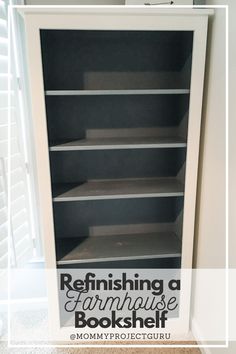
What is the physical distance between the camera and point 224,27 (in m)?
1.23

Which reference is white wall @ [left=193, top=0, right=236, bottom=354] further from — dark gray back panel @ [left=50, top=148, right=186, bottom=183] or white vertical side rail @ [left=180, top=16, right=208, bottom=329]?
dark gray back panel @ [left=50, top=148, right=186, bottom=183]

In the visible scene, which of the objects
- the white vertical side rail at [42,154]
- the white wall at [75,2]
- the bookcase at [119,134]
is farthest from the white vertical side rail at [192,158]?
the white vertical side rail at [42,154]

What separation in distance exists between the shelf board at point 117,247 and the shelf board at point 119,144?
0.61 metres

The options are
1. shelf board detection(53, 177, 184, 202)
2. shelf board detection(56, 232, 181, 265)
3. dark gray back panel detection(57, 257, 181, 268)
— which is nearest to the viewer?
shelf board detection(53, 177, 184, 202)

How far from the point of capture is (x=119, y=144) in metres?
1.47

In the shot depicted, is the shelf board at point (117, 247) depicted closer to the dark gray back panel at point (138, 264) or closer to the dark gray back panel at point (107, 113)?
the dark gray back panel at point (138, 264)

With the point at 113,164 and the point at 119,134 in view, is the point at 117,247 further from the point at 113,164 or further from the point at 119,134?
the point at 119,134

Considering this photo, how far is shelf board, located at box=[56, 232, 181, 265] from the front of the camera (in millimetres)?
1610

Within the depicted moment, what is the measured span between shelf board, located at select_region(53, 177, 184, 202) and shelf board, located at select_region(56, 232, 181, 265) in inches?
13.7

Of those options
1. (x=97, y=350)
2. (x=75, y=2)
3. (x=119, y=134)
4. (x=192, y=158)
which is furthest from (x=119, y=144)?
(x=97, y=350)

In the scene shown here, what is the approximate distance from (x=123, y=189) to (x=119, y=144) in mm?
269

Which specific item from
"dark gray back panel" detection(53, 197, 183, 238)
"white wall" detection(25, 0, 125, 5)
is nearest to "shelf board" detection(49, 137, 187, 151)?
"dark gray back panel" detection(53, 197, 183, 238)

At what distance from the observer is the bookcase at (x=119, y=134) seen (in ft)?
4.52

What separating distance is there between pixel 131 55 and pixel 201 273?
1.28 m
